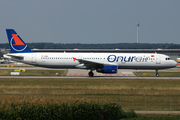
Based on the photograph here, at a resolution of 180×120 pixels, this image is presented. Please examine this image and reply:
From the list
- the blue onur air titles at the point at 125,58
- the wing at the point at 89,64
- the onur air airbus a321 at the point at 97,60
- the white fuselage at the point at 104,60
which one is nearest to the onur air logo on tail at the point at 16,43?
the onur air airbus a321 at the point at 97,60

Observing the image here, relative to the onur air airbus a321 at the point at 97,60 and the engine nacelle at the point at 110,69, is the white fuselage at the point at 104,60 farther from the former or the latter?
the engine nacelle at the point at 110,69

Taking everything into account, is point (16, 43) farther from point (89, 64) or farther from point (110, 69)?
point (110, 69)

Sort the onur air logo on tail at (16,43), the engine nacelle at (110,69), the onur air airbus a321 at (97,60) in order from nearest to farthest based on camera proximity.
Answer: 1. the engine nacelle at (110,69)
2. the onur air airbus a321 at (97,60)
3. the onur air logo on tail at (16,43)

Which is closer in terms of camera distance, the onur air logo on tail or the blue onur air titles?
the blue onur air titles

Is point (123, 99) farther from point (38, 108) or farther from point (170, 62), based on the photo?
point (170, 62)

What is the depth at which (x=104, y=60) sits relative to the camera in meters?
46.3

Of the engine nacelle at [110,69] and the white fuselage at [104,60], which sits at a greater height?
the white fuselage at [104,60]

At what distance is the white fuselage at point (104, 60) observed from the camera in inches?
1807

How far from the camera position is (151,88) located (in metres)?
32.2

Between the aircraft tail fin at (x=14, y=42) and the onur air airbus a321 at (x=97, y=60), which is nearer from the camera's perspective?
the onur air airbus a321 at (x=97, y=60)

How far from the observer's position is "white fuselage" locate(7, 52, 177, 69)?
151 ft

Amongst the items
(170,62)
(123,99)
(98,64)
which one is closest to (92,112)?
(123,99)
